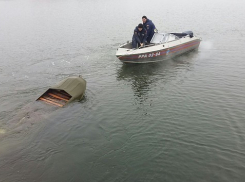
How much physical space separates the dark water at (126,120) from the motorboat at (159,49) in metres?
0.62

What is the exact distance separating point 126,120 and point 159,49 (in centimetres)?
868

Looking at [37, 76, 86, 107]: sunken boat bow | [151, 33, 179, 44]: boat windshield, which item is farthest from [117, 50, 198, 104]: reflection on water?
[37, 76, 86, 107]: sunken boat bow

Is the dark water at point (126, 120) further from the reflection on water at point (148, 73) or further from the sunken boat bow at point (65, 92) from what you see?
the sunken boat bow at point (65, 92)

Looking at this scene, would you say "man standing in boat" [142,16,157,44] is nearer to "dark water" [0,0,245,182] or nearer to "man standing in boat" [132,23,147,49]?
"man standing in boat" [132,23,147,49]

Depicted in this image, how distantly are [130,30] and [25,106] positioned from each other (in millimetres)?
21591

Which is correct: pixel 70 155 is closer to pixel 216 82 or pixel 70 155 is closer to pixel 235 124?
pixel 235 124

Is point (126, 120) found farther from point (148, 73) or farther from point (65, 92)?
point (148, 73)

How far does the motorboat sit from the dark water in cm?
62

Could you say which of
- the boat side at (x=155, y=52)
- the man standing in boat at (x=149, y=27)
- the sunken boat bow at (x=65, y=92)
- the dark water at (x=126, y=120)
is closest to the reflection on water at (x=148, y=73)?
the dark water at (x=126, y=120)

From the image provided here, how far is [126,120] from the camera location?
33.3 ft

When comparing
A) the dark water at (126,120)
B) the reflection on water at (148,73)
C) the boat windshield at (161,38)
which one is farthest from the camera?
the boat windshield at (161,38)

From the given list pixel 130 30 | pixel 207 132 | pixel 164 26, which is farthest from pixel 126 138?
pixel 164 26

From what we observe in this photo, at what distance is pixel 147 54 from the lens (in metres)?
16.9

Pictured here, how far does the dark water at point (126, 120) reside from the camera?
7359mm
